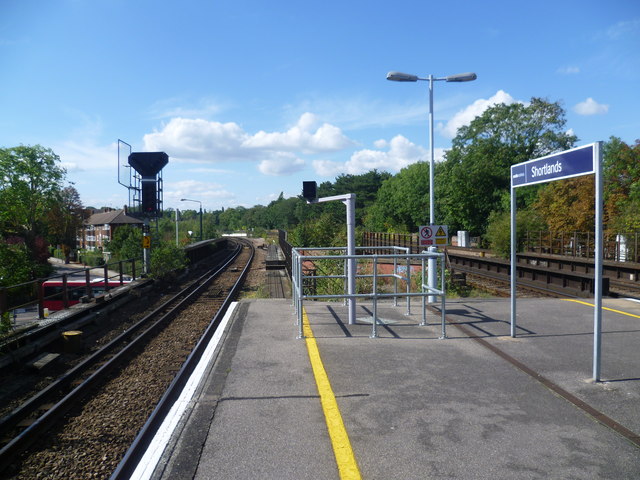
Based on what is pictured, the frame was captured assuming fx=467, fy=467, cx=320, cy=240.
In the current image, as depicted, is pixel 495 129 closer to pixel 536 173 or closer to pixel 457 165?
pixel 457 165

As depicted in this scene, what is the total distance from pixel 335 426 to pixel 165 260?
58.6 ft

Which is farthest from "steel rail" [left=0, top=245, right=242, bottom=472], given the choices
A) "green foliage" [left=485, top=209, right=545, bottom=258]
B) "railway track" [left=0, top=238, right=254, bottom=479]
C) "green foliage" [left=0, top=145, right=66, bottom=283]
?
"green foliage" [left=0, top=145, right=66, bottom=283]

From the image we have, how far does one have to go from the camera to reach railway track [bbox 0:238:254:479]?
15.2 feet

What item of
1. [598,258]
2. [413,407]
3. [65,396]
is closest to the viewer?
[413,407]

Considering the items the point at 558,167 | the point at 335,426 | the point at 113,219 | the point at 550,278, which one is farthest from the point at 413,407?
the point at 113,219

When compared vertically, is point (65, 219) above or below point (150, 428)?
above

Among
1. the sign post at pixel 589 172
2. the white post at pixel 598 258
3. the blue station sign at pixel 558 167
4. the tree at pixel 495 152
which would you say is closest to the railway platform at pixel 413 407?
the white post at pixel 598 258

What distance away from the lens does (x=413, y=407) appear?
446cm

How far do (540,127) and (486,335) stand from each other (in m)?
35.4

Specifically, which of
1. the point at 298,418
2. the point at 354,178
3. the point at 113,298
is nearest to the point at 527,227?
the point at 113,298

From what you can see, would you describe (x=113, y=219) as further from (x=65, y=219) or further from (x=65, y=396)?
(x=65, y=396)

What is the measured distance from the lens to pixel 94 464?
4512 mm

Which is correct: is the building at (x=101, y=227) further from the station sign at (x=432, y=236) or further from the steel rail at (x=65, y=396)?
the station sign at (x=432, y=236)

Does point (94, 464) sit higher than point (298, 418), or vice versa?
point (298, 418)
